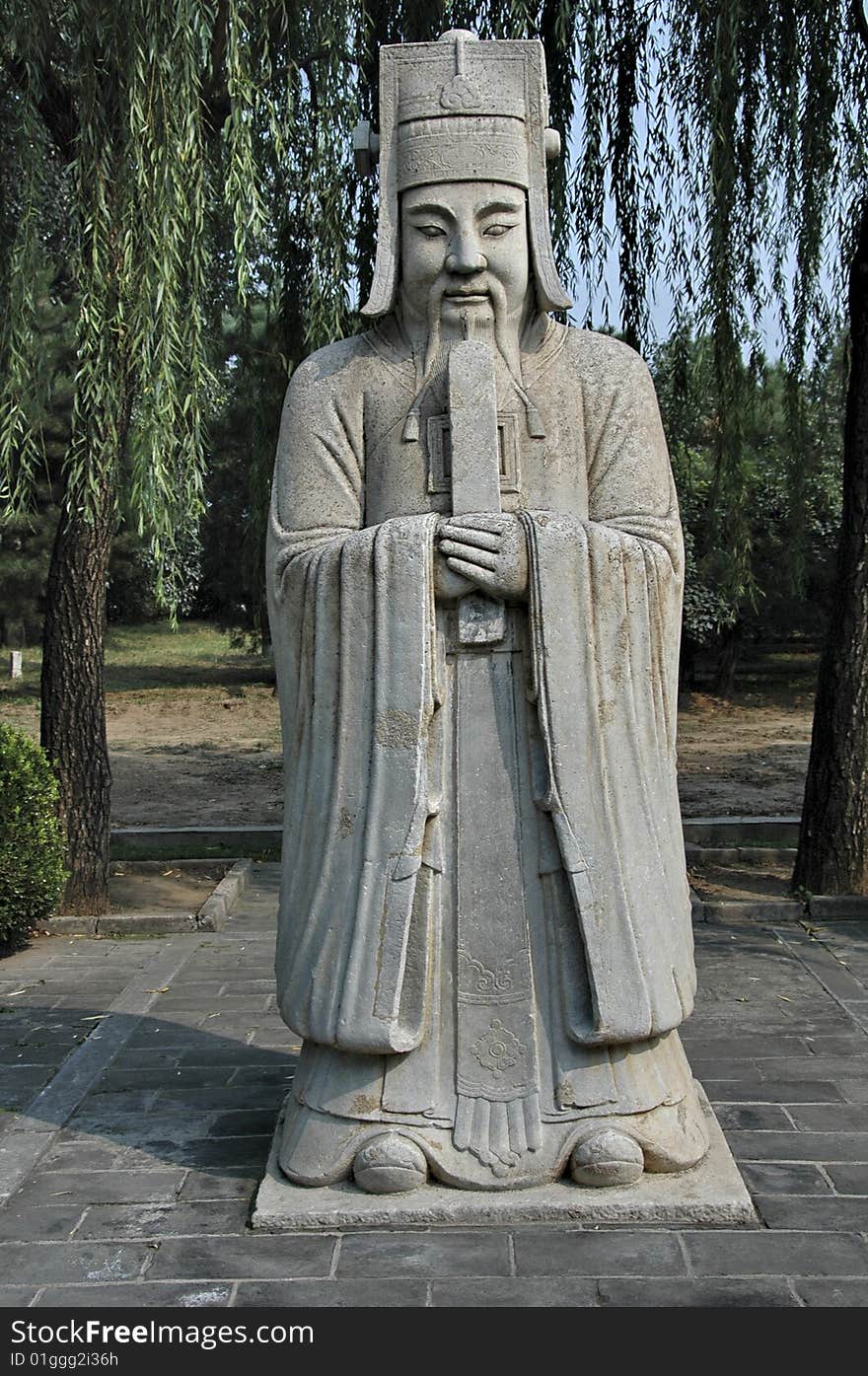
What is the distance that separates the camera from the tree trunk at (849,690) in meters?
7.88

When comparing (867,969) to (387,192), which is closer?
(387,192)

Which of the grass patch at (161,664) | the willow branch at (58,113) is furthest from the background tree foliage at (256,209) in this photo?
the grass patch at (161,664)

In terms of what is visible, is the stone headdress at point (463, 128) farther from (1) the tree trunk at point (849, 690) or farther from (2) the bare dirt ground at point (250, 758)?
(2) the bare dirt ground at point (250, 758)

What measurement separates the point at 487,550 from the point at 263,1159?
Answer: 2.14 meters

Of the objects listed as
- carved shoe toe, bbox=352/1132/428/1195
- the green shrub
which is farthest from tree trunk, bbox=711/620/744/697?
carved shoe toe, bbox=352/1132/428/1195

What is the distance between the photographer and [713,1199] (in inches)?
154

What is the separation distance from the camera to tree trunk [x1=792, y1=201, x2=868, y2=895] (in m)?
7.88

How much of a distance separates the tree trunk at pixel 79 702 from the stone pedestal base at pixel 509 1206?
15.0 feet

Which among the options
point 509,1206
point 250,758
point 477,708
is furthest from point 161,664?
point 509,1206

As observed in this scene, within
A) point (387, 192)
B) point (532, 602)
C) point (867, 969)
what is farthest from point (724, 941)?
point (387, 192)

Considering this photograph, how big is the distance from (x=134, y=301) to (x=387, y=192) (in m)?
1.80

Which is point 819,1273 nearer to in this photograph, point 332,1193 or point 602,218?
point 332,1193

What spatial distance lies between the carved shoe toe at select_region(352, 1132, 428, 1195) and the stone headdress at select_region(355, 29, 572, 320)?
2.42 m

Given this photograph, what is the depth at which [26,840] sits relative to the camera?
7492 mm
